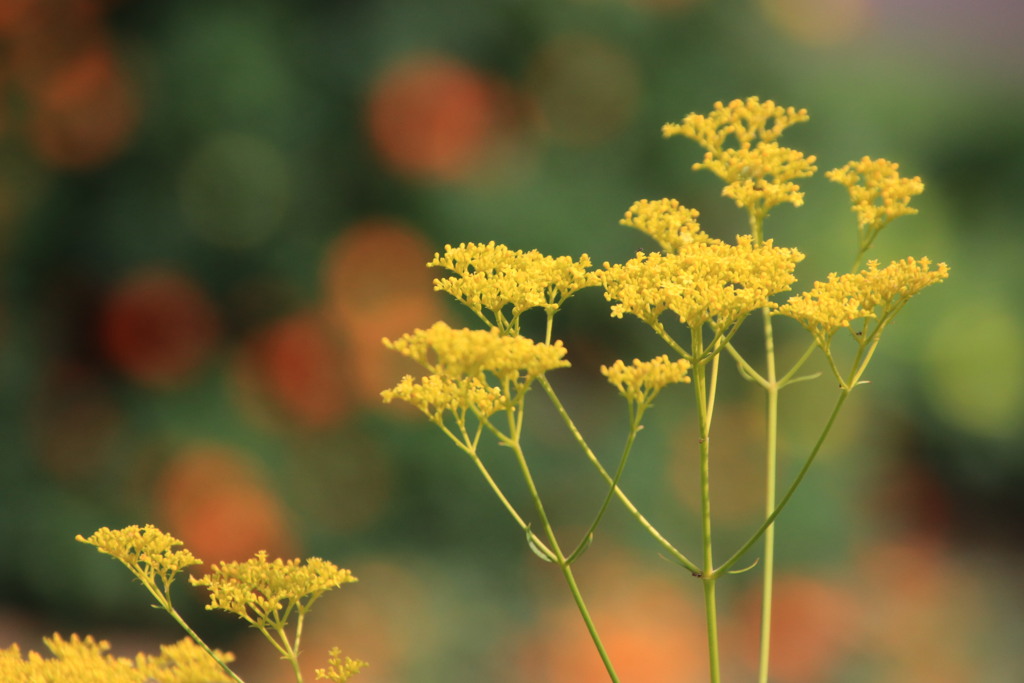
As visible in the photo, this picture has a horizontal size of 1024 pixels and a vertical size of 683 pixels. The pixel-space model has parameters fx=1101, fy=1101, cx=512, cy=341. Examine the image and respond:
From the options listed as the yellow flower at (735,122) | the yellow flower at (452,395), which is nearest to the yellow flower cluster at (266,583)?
the yellow flower at (452,395)

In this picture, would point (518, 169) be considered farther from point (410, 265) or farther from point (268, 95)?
point (268, 95)

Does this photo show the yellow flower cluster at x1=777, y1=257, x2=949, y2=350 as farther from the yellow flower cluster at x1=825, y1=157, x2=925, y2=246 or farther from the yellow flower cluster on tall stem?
the yellow flower cluster on tall stem

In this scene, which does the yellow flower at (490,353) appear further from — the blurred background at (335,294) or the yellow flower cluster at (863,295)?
the blurred background at (335,294)

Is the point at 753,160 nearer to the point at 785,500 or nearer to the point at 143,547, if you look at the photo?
the point at 785,500

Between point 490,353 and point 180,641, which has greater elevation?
point 490,353

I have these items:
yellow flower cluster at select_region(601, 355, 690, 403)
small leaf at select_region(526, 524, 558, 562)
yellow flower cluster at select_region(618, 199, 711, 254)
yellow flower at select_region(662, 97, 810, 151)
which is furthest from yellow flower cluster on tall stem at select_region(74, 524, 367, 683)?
yellow flower at select_region(662, 97, 810, 151)

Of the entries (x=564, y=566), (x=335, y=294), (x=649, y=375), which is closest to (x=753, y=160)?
(x=649, y=375)
